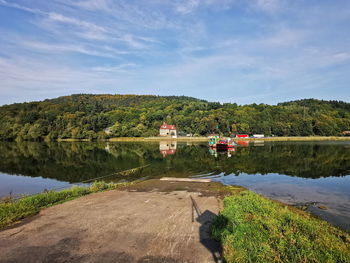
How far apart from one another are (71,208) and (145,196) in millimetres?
4410

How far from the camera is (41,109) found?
158 metres

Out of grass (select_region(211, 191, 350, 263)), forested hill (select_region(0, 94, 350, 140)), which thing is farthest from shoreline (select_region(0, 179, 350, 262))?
forested hill (select_region(0, 94, 350, 140))

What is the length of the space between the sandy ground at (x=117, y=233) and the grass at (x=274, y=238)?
629 mm

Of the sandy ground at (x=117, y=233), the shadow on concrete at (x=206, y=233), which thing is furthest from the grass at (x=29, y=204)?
the shadow on concrete at (x=206, y=233)

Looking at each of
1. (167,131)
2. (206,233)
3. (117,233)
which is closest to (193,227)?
(206,233)

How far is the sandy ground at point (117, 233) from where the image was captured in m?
7.54

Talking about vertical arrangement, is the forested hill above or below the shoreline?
above

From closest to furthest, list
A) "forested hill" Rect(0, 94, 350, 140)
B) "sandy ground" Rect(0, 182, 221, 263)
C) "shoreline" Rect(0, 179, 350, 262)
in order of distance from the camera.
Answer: "shoreline" Rect(0, 179, 350, 262)
"sandy ground" Rect(0, 182, 221, 263)
"forested hill" Rect(0, 94, 350, 140)

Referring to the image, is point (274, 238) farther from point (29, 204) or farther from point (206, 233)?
point (29, 204)

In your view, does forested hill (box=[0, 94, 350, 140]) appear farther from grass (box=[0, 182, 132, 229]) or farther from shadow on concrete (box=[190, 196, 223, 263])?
shadow on concrete (box=[190, 196, 223, 263])

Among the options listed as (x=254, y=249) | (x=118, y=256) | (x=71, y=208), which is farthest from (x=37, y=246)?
(x=254, y=249)

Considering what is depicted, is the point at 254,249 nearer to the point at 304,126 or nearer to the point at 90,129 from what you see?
the point at 90,129

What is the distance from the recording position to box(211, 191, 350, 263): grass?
6.90 meters

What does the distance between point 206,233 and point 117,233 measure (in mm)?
3392
